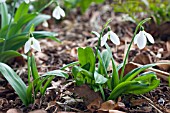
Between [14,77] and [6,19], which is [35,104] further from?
[6,19]

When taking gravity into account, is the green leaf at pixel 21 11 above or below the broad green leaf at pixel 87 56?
above

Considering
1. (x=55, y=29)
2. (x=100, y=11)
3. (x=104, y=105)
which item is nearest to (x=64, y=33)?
(x=55, y=29)

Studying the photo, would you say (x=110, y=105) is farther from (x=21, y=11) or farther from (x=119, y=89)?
(x=21, y=11)

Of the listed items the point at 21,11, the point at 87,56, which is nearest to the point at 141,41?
the point at 87,56

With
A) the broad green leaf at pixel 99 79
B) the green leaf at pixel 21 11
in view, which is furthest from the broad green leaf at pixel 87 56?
the green leaf at pixel 21 11

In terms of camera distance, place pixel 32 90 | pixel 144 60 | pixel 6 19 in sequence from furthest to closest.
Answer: pixel 6 19 → pixel 144 60 → pixel 32 90

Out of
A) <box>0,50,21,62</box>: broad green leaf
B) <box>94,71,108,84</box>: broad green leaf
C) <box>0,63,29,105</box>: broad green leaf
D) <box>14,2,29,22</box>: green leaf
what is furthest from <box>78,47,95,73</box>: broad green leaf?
<box>14,2,29,22</box>: green leaf

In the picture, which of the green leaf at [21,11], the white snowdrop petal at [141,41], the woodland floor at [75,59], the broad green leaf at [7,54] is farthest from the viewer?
the green leaf at [21,11]


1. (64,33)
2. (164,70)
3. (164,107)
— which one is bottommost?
(164,107)

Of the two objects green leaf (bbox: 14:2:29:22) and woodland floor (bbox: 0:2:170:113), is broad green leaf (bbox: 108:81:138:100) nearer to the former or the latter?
woodland floor (bbox: 0:2:170:113)

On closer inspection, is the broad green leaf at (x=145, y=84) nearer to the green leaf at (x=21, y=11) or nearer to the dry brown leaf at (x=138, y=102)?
the dry brown leaf at (x=138, y=102)
